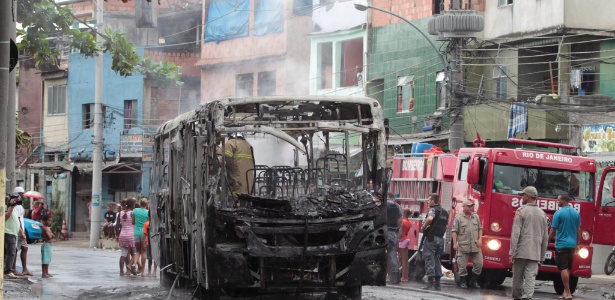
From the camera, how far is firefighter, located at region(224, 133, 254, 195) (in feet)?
43.0

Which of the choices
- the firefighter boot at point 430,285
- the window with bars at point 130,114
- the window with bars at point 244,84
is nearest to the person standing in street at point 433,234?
the firefighter boot at point 430,285

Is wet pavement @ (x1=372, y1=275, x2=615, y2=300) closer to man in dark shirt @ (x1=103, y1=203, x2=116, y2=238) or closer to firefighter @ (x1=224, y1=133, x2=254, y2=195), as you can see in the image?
firefighter @ (x1=224, y1=133, x2=254, y2=195)

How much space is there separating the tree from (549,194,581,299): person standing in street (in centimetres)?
679

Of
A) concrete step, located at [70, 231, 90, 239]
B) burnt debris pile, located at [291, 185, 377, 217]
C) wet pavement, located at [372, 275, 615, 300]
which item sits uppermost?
burnt debris pile, located at [291, 185, 377, 217]

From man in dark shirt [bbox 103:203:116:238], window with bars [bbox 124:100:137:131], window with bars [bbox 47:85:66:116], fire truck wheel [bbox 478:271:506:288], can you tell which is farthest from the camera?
window with bars [bbox 47:85:66:116]

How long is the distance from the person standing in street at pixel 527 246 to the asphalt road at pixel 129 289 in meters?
1.81

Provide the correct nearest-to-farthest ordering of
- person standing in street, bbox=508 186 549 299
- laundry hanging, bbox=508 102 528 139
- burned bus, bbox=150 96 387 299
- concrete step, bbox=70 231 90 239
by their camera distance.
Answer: burned bus, bbox=150 96 387 299 < person standing in street, bbox=508 186 549 299 < laundry hanging, bbox=508 102 528 139 < concrete step, bbox=70 231 90 239

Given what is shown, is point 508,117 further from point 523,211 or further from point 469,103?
point 523,211

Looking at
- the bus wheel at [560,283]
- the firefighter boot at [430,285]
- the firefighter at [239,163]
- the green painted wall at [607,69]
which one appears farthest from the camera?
the green painted wall at [607,69]

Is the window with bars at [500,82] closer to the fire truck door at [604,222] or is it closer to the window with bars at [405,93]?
the window with bars at [405,93]

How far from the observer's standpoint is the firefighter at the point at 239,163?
13.1 meters

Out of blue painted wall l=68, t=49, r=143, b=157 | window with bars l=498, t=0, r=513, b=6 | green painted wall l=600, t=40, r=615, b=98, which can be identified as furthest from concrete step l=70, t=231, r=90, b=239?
green painted wall l=600, t=40, r=615, b=98

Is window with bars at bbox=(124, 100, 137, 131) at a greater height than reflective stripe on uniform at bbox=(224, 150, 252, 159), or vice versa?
window with bars at bbox=(124, 100, 137, 131)

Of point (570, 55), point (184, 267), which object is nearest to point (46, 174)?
point (570, 55)
